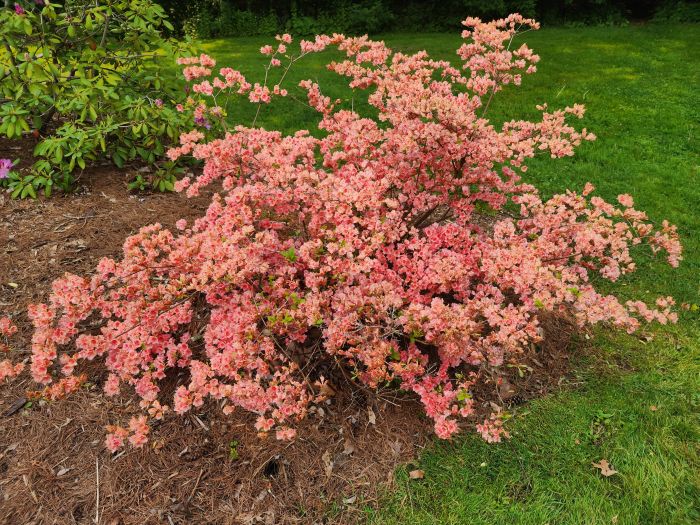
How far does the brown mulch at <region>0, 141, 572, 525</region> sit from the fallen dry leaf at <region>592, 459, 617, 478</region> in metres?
0.57

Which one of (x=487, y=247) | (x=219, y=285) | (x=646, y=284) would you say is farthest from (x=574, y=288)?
(x=646, y=284)

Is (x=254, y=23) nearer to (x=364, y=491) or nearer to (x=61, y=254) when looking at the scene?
(x=61, y=254)

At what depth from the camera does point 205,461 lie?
2775 millimetres

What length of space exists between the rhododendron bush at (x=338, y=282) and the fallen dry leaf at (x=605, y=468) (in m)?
0.63

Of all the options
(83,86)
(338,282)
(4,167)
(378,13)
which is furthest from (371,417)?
(378,13)

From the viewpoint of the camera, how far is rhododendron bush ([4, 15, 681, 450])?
2488 millimetres

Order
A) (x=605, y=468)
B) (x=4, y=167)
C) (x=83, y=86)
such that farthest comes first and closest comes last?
(x=4, y=167) → (x=83, y=86) → (x=605, y=468)

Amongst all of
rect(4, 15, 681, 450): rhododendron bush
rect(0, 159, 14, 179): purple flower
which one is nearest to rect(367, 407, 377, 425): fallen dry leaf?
rect(4, 15, 681, 450): rhododendron bush

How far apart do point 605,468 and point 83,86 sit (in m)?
4.96

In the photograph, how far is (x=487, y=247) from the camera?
9.87ft

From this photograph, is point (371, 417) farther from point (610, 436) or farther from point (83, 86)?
point (83, 86)

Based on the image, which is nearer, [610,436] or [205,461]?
[205,461]

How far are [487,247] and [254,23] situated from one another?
1549cm

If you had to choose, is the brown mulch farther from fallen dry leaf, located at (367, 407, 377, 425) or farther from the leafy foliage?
the leafy foliage
